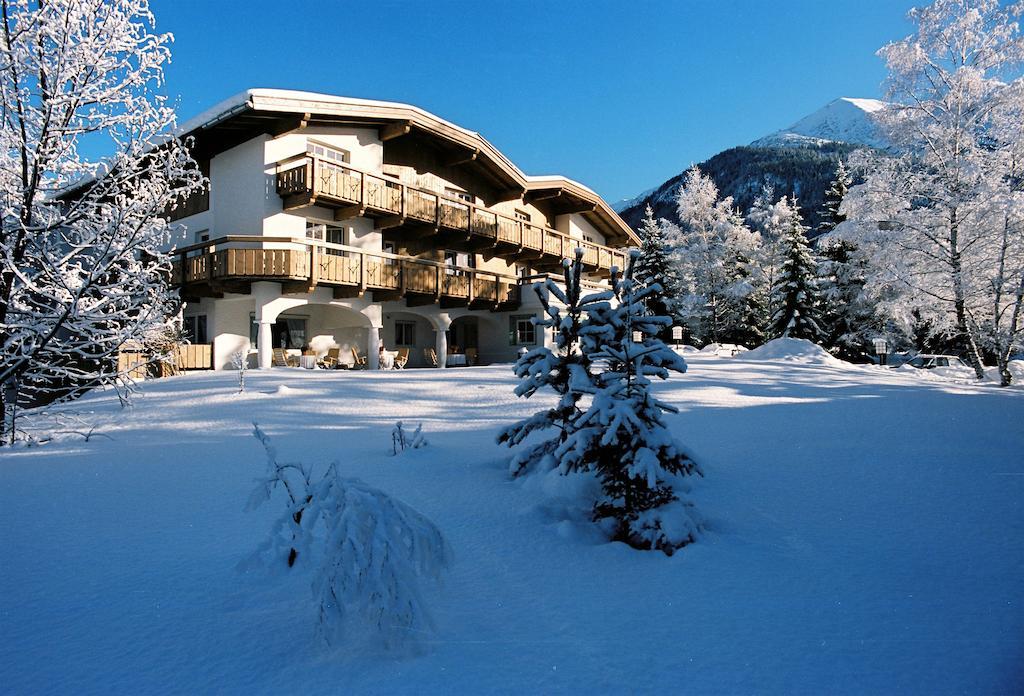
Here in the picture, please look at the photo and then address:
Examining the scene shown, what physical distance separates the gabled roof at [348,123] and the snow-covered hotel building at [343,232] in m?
0.06

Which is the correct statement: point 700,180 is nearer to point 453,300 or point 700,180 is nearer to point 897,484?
point 453,300

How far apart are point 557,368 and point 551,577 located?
2183mm

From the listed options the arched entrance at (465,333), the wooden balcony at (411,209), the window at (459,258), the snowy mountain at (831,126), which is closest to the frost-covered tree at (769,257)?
the wooden balcony at (411,209)

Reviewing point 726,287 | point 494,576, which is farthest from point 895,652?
point 726,287

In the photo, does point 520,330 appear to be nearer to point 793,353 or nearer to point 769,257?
point 793,353

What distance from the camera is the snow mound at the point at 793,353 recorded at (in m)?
19.8

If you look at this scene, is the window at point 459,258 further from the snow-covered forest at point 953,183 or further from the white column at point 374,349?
the snow-covered forest at point 953,183

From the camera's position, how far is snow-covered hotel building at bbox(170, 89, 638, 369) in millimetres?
17156

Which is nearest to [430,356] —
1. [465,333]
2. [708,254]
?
[465,333]

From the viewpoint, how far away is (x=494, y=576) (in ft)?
11.2

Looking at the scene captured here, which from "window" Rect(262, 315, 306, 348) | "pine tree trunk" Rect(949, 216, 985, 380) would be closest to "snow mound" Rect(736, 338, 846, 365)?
"pine tree trunk" Rect(949, 216, 985, 380)

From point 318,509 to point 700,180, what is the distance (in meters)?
44.3

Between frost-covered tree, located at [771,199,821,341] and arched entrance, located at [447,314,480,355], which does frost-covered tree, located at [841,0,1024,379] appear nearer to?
frost-covered tree, located at [771,199,821,341]

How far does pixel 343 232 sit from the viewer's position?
→ 19.9 m
